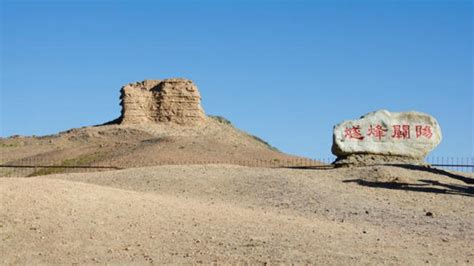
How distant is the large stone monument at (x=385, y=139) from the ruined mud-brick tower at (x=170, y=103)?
28875mm

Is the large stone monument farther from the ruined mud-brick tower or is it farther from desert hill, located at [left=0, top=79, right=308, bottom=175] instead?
the ruined mud-brick tower

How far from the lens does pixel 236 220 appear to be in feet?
51.5

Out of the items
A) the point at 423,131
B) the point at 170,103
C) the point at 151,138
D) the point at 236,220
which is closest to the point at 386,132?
the point at 423,131

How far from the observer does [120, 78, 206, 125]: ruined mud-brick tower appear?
55250mm

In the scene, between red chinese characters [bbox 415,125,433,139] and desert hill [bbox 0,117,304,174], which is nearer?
red chinese characters [bbox 415,125,433,139]

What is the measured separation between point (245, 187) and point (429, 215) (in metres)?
5.40

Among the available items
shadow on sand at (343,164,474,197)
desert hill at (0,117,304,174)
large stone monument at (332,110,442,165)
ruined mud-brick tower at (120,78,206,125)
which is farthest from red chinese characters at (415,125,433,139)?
ruined mud-brick tower at (120,78,206,125)

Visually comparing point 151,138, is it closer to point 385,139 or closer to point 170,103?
point 170,103

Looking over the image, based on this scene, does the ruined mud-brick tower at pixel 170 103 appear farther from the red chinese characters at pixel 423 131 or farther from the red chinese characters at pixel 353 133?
the red chinese characters at pixel 423 131

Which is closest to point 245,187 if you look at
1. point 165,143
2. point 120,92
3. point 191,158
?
point 191,158

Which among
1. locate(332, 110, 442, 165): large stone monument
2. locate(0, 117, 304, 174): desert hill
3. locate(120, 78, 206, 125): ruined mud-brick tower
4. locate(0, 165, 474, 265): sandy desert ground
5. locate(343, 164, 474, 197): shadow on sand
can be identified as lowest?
locate(0, 165, 474, 265): sandy desert ground

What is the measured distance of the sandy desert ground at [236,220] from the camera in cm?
1297

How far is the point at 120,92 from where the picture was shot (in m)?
55.3

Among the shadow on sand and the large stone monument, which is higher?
the large stone monument
